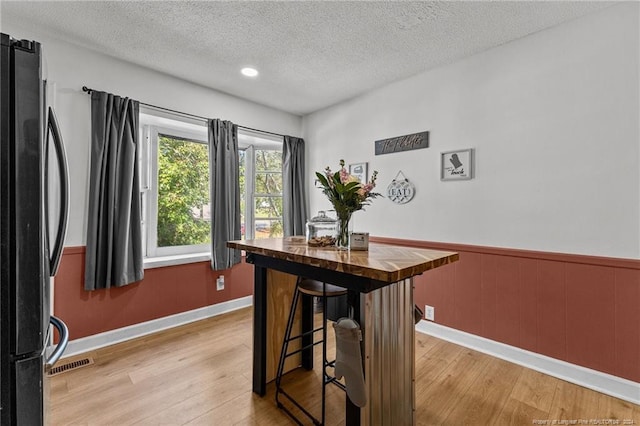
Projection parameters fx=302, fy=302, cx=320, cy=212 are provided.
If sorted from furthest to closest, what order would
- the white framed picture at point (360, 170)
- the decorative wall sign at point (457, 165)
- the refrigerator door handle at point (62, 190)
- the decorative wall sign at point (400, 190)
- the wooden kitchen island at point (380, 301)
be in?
the white framed picture at point (360, 170), the decorative wall sign at point (400, 190), the decorative wall sign at point (457, 165), the wooden kitchen island at point (380, 301), the refrigerator door handle at point (62, 190)

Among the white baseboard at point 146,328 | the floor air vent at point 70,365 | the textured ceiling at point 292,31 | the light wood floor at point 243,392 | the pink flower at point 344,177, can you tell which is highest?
the textured ceiling at point 292,31

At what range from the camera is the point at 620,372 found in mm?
1930

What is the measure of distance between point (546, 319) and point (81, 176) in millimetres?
3759

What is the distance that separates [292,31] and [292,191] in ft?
6.61

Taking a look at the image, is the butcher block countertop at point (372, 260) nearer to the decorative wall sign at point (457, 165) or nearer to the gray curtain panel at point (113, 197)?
the decorative wall sign at point (457, 165)

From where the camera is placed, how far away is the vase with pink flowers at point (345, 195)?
1656 mm

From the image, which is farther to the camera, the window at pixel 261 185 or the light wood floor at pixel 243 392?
the window at pixel 261 185

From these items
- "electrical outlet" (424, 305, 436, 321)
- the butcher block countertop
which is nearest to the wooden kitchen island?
the butcher block countertop

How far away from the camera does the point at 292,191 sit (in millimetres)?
3934

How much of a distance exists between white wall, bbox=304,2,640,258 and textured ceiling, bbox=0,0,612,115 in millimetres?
193

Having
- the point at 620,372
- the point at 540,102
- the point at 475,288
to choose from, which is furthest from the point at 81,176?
the point at 620,372

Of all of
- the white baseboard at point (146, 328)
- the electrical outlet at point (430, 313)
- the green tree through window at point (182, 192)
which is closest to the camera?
the white baseboard at point (146, 328)

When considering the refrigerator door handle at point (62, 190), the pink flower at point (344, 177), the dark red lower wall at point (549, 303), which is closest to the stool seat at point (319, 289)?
the pink flower at point (344, 177)

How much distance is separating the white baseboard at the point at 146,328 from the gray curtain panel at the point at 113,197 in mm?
437
